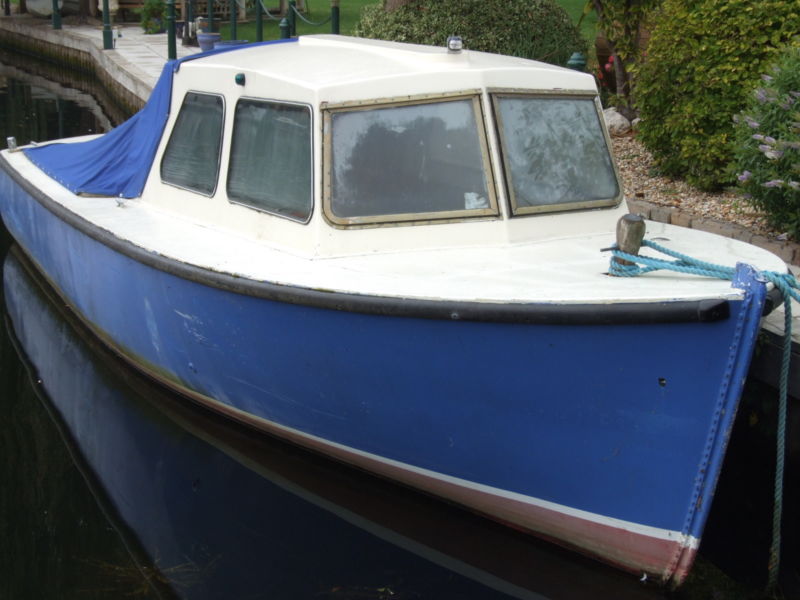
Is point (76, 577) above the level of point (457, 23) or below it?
below

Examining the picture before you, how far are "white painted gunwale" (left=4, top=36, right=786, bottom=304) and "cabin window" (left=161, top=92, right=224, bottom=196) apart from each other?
10 cm

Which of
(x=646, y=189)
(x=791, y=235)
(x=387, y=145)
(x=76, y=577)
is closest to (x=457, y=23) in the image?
(x=646, y=189)

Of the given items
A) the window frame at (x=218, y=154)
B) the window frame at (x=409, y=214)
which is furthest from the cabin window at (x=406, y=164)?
the window frame at (x=218, y=154)

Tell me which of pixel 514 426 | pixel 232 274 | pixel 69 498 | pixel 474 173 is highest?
pixel 474 173

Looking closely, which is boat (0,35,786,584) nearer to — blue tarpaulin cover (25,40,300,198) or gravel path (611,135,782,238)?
blue tarpaulin cover (25,40,300,198)

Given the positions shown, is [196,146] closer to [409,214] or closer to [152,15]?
[409,214]

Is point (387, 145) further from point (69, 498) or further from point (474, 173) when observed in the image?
point (69, 498)

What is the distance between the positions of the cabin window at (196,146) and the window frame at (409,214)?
1029 mm

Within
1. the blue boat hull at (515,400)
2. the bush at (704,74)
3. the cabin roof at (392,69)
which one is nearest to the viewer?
the blue boat hull at (515,400)

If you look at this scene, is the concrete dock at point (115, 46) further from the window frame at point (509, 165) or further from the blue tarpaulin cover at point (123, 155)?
the window frame at point (509, 165)

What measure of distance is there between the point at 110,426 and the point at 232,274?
1990mm

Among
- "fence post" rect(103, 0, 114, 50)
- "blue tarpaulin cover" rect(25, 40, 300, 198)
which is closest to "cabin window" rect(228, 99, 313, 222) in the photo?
"blue tarpaulin cover" rect(25, 40, 300, 198)

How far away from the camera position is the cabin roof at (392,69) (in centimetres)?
532

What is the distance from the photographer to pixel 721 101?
8.11 metres
